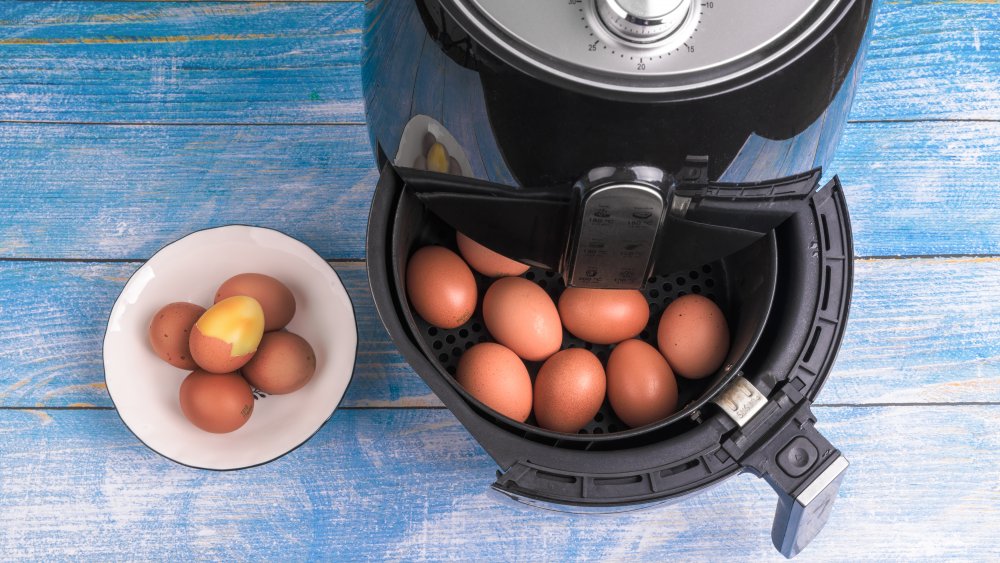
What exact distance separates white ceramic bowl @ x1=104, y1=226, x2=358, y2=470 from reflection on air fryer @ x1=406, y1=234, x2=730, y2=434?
0.41ft

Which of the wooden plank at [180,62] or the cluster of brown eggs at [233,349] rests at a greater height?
the wooden plank at [180,62]

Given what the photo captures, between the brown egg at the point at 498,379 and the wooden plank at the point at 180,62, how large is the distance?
13.6 inches

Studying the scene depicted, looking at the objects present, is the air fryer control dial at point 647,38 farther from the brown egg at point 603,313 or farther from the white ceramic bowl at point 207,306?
the white ceramic bowl at point 207,306

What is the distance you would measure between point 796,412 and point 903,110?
49 cm

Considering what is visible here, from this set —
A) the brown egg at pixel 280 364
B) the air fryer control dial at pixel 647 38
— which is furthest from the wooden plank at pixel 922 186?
the brown egg at pixel 280 364

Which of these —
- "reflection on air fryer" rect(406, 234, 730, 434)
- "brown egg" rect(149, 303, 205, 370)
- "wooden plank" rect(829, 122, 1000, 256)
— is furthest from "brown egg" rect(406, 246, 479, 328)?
"wooden plank" rect(829, 122, 1000, 256)

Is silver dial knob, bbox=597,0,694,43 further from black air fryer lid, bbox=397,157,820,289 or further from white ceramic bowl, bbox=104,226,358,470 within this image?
white ceramic bowl, bbox=104,226,358,470

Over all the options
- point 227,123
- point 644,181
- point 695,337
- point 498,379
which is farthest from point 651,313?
point 227,123

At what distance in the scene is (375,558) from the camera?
76cm

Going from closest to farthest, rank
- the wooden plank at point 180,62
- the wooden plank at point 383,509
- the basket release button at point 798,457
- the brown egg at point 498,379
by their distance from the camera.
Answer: the basket release button at point 798,457 → the brown egg at point 498,379 → the wooden plank at point 383,509 → the wooden plank at point 180,62

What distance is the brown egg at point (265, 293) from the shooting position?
0.73 metres

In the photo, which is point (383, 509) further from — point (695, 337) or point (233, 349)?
point (695, 337)

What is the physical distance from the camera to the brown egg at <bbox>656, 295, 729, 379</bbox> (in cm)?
65

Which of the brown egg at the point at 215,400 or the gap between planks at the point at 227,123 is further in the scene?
the gap between planks at the point at 227,123
